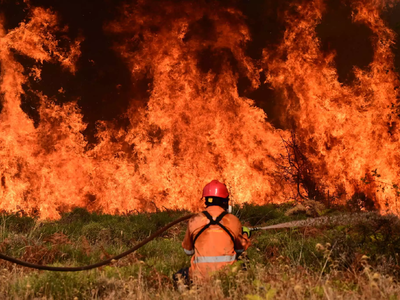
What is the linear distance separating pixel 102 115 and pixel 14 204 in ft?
14.1

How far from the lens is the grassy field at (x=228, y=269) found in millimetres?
4073

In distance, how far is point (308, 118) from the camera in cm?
1474

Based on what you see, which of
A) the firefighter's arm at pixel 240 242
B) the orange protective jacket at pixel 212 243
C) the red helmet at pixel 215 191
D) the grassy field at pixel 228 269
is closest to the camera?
the grassy field at pixel 228 269

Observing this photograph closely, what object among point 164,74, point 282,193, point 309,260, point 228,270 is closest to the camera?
point 228,270

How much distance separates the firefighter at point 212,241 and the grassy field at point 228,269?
8.3 inches

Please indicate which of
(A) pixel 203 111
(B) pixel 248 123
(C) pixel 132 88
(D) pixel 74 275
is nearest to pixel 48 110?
(C) pixel 132 88

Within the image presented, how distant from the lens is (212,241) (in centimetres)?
481

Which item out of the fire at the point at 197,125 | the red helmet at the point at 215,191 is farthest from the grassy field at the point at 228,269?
the fire at the point at 197,125

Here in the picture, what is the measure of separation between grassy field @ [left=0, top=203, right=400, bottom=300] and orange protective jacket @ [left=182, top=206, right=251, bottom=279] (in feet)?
0.68

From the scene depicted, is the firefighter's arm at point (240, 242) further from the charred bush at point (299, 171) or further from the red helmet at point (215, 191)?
the charred bush at point (299, 171)

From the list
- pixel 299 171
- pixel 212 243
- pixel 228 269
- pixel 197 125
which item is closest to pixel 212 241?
pixel 212 243

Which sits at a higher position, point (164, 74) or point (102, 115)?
point (164, 74)

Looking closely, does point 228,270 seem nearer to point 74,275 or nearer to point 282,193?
point 74,275

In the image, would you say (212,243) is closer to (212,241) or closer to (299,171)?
(212,241)
